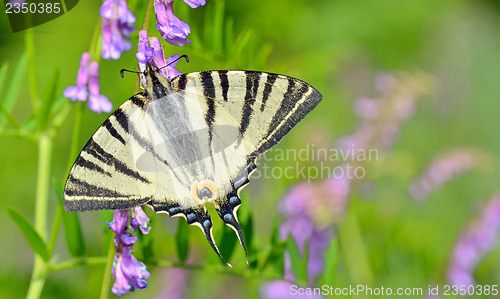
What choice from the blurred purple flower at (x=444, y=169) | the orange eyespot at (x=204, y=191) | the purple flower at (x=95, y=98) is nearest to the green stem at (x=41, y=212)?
the purple flower at (x=95, y=98)

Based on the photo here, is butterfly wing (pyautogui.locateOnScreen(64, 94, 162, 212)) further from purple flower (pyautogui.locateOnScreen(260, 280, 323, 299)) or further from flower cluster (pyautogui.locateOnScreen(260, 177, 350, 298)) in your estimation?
purple flower (pyautogui.locateOnScreen(260, 280, 323, 299))

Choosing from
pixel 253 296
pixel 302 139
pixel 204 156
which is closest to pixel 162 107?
pixel 204 156

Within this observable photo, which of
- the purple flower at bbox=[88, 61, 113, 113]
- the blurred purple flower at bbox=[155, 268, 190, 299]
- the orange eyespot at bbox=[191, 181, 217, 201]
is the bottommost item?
the blurred purple flower at bbox=[155, 268, 190, 299]

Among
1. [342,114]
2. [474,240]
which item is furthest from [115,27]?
[342,114]

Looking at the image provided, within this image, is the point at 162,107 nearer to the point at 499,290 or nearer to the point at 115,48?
the point at 115,48

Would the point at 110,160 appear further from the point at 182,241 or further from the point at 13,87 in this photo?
the point at 13,87

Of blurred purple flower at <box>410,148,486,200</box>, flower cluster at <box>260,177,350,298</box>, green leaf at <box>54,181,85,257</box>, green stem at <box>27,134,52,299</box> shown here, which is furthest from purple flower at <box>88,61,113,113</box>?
blurred purple flower at <box>410,148,486,200</box>

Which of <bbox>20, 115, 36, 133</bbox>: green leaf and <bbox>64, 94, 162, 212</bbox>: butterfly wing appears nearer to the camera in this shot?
<bbox>64, 94, 162, 212</bbox>: butterfly wing
